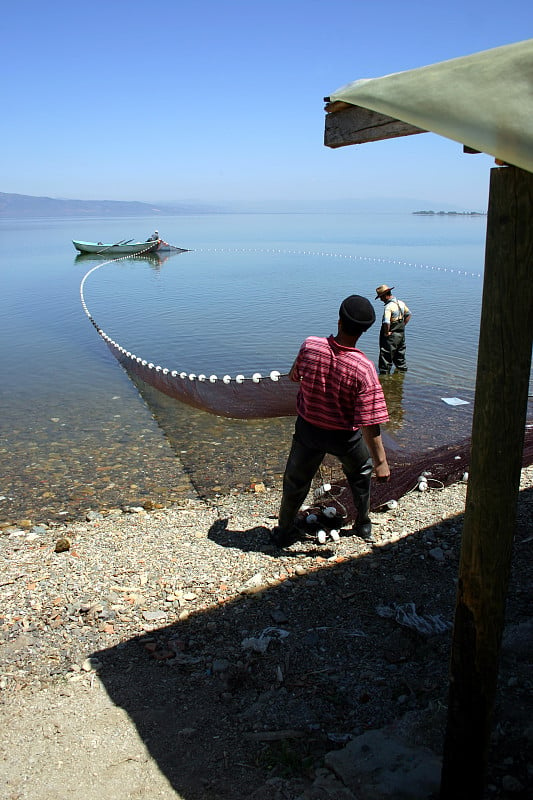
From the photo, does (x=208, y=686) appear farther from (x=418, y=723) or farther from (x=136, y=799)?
(x=418, y=723)

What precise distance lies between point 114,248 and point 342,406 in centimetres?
3933

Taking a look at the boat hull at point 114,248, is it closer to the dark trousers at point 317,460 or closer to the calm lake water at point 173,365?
the calm lake water at point 173,365

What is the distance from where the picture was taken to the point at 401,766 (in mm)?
2883

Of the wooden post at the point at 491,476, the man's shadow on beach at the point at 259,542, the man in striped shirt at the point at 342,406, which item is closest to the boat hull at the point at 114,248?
the man's shadow on beach at the point at 259,542

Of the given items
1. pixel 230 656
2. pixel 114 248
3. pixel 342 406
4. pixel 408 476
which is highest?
pixel 114 248

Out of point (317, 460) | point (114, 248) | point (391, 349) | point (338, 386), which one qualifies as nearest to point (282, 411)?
point (391, 349)

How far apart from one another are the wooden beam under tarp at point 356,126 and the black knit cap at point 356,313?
1.23 meters

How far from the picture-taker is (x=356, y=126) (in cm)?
307

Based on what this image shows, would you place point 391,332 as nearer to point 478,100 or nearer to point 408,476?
point 408,476

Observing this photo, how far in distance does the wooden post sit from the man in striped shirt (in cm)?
203

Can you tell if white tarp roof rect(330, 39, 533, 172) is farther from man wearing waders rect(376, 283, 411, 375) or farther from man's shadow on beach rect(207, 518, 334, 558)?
man wearing waders rect(376, 283, 411, 375)

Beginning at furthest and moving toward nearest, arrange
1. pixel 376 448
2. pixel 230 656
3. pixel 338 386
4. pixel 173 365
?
pixel 173 365 → pixel 376 448 → pixel 338 386 → pixel 230 656

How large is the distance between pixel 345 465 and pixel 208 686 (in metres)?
1.94

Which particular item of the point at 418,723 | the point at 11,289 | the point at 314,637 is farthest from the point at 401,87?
the point at 11,289
